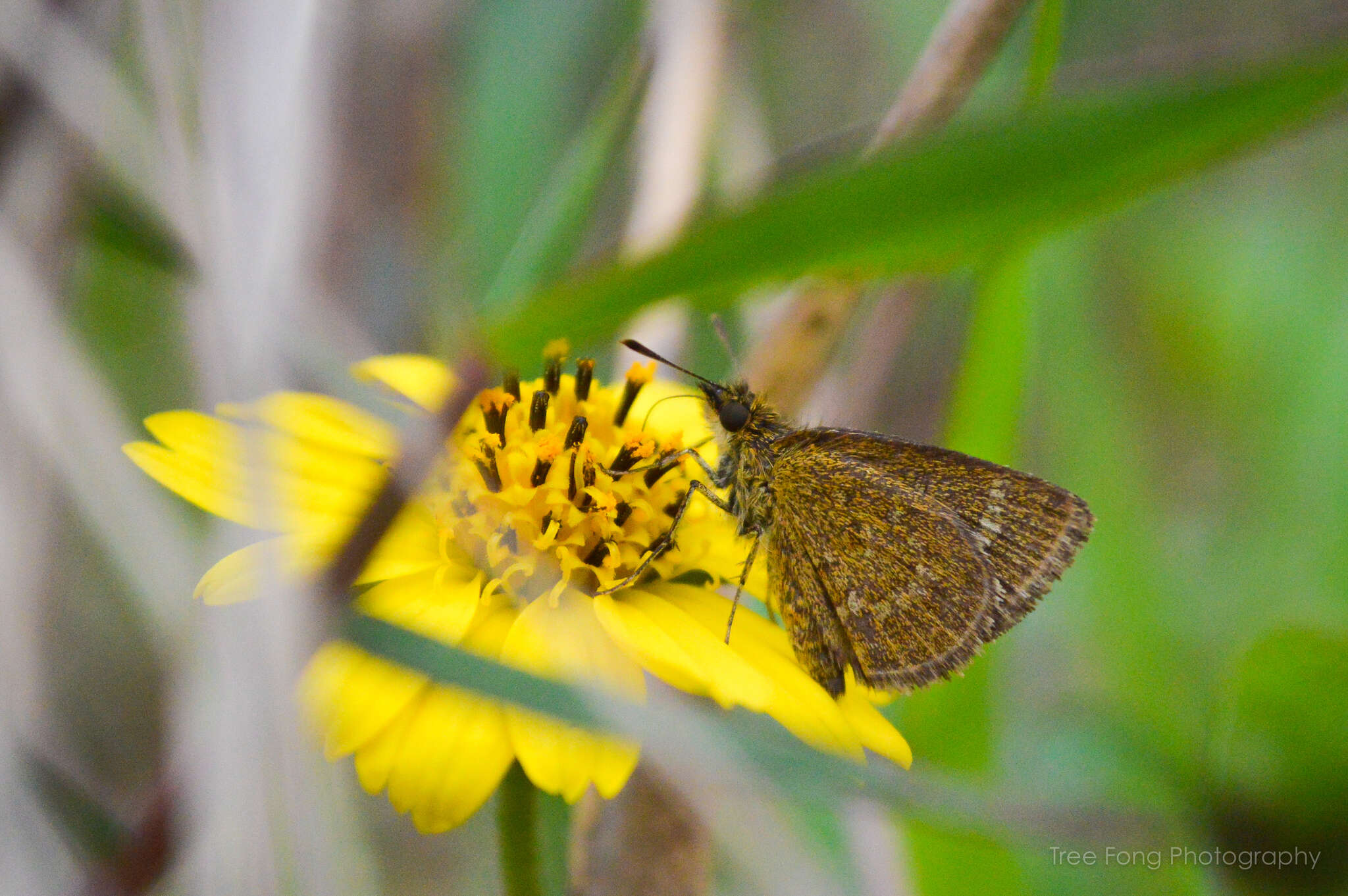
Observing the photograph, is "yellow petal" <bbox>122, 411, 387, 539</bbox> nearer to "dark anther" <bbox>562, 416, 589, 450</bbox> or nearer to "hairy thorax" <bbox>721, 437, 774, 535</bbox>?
"dark anther" <bbox>562, 416, 589, 450</bbox>

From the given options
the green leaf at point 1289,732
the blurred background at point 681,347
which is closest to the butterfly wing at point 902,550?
the blurred background at point 681,347

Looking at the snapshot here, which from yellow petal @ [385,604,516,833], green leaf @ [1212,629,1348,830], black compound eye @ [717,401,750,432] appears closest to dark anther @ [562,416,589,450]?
black compound eye @ [717,401,750,432]

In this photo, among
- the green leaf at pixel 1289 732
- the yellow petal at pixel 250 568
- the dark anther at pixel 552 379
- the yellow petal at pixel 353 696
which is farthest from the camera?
the dark anther at pixel 552 379

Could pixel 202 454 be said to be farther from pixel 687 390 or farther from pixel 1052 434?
pixel 1052 434

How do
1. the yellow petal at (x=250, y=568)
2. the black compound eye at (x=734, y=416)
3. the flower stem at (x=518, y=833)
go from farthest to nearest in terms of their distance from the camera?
the black compound eye at (x=734, y=416), the flower stem at (x=518, y=833), the yellow petal at (x=250, y=568)

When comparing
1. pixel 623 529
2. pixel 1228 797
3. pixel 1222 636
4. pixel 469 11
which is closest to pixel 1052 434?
pixel 1222 636

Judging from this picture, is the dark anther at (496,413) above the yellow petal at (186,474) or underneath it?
above

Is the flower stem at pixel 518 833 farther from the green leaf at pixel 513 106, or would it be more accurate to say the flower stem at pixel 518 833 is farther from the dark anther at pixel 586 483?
the green leaf at pixel 513 106
